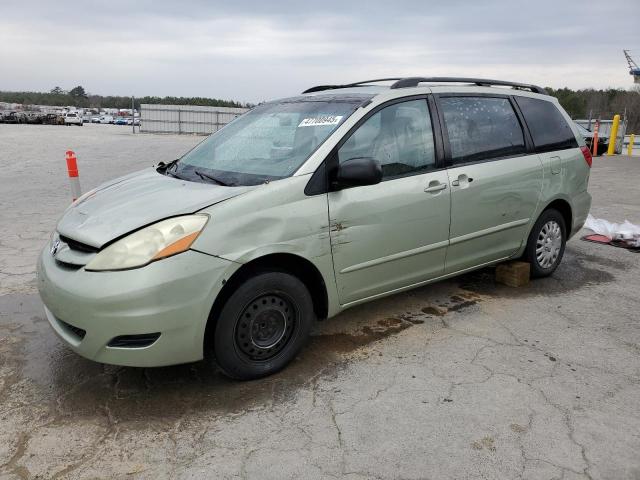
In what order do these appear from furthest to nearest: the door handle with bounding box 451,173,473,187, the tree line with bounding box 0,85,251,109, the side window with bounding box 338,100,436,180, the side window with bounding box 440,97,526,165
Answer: the tree line with bounding box 0,85,251,109 < the side window with bounding box 440,97,526,165 < the door handle with bounding box 451,173,473,187 < the side window with bounding box 338,100,436,180

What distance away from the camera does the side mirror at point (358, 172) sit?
10.3 ft

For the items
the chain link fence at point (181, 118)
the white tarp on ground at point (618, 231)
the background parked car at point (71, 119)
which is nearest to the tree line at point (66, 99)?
the background parked car at point (71, 119)

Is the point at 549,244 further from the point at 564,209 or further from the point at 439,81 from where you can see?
the point at 439,81

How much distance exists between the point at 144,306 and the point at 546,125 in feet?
12.6

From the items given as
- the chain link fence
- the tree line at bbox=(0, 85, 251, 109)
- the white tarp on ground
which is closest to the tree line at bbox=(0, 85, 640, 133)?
the tree line at bbox=(0, 85, 251, 109)

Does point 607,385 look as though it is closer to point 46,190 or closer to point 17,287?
point 17,287

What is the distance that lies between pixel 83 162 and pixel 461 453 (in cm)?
1396

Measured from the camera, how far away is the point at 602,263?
5.57 metres

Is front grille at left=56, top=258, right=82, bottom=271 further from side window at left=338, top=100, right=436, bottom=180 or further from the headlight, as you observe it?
side window at left=338, top=100, right=436, bottom=180

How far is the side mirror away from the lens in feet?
10.3

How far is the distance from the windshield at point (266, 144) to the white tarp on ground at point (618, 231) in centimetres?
438

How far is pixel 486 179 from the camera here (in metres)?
4.04

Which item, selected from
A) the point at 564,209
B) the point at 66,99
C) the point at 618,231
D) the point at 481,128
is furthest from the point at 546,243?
the point at 66,99

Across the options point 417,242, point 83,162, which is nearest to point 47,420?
point 417,242
